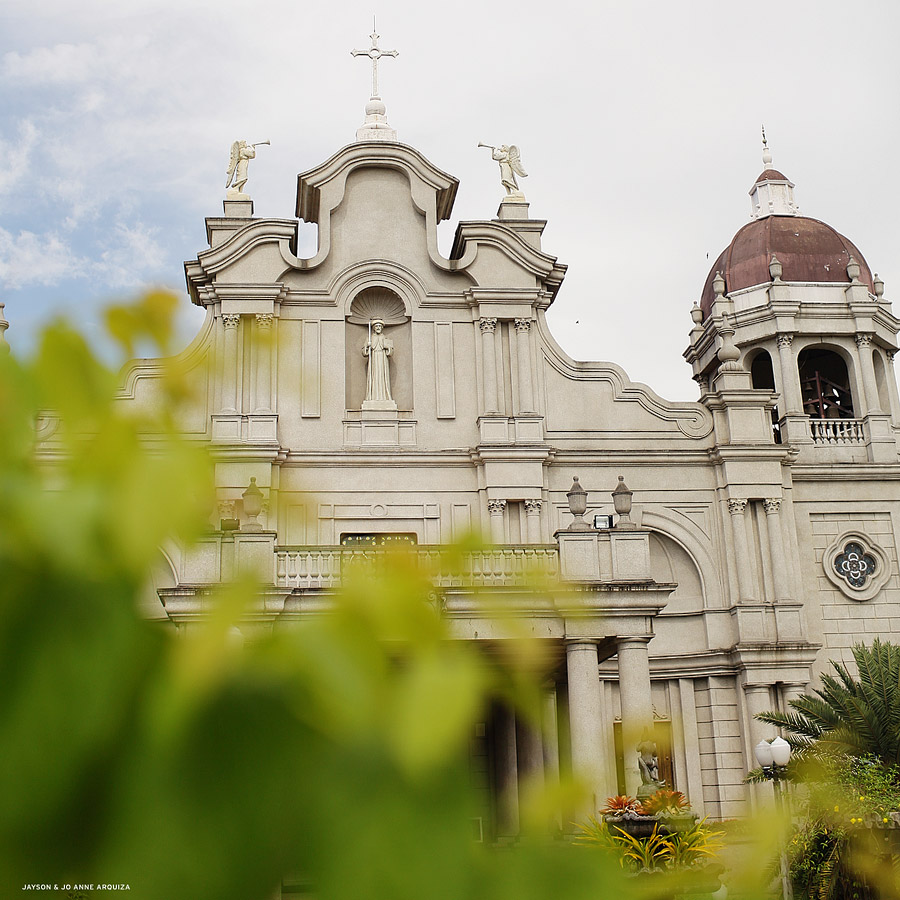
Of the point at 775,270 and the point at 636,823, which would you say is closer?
the point at 636,823

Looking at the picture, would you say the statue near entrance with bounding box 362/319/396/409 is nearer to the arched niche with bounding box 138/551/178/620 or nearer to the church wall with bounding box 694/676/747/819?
the church wall with bounding box 694/676/747/819

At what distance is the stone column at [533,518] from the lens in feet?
83.0

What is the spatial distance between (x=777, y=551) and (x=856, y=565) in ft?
8.89

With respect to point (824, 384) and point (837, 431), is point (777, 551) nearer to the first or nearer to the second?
point (837, 431)

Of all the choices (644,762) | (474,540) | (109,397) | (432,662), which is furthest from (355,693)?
(644,762)

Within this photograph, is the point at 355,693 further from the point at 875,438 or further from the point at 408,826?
the point at 875,438

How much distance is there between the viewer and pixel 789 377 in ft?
97.7

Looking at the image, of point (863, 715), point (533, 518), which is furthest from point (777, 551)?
point (863, 715)

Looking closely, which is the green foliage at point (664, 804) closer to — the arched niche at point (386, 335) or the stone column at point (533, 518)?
the stone column at point (533, 518)

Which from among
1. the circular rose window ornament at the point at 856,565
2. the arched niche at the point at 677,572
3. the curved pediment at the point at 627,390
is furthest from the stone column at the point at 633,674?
the circular rose window ornament at the point at 856,565

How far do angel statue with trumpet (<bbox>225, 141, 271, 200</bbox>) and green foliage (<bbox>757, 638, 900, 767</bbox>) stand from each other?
1817 centimetres

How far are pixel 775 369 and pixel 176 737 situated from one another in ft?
101

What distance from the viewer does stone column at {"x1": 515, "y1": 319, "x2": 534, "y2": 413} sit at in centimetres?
2630

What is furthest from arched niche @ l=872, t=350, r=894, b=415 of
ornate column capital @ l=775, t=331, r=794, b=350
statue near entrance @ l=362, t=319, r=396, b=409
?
statue near entrance @ l=362, t=319, r=396, b=409
